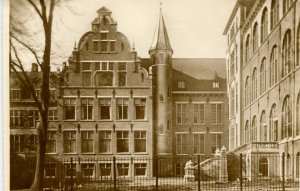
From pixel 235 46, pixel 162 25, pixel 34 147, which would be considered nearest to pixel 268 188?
pixel 235 46

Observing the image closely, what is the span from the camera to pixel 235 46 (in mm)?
6652

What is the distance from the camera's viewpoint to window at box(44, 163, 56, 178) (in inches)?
251

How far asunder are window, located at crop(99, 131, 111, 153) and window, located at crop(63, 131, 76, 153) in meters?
0.32

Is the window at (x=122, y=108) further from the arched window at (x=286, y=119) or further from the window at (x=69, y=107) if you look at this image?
the arched window at (x=286, y=119)

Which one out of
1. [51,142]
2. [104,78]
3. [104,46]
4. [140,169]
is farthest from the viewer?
[104,46]

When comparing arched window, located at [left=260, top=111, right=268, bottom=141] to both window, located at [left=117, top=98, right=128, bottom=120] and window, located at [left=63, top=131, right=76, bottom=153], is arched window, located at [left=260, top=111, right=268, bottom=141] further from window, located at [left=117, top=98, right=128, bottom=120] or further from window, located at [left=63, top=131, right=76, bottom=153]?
window, located at [left=63, top=131, right=76, bottom=153]

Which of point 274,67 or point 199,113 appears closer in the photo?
point 274,67

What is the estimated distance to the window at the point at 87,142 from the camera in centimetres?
673

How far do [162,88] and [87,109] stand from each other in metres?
0.95

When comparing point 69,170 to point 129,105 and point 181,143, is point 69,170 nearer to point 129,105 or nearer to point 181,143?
point 129,105

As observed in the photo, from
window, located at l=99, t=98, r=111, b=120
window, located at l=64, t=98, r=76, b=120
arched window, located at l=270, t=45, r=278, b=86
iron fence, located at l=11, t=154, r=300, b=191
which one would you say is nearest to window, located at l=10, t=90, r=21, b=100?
window, located at l=64, t=98, r=76, b=120

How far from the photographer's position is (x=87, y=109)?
6.75m

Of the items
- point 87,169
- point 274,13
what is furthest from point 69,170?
point 274,13

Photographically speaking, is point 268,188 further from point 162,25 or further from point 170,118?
point 162,25
